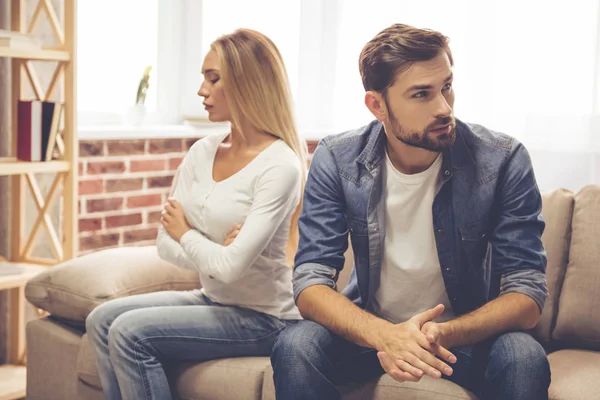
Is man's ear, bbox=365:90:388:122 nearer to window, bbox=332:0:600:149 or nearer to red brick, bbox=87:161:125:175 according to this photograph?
window, bbox=332:0:600:149

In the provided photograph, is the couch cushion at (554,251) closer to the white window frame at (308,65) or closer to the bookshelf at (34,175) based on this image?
the white window frame at (308,65)

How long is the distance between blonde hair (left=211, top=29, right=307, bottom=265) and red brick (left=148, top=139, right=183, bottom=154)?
3.88 feet

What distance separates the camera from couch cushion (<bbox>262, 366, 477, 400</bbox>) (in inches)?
75.6

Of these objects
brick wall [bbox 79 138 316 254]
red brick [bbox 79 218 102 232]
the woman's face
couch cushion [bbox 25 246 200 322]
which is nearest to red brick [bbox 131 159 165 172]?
brick wall [bbox 79 138 316 254]

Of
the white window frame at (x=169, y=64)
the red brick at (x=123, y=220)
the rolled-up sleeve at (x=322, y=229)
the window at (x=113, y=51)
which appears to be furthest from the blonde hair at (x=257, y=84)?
the white window frame at (x=169, y=64)

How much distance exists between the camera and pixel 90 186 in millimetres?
3305

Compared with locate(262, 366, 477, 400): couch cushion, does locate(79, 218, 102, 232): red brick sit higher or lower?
higher

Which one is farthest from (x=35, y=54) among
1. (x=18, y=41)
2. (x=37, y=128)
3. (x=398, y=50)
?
(x=398, y=50)

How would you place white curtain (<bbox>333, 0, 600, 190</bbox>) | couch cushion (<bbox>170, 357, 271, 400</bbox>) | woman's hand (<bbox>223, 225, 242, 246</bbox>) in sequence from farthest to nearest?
white curtain (<bbox>333, 0, 600, 190</bbox>) → woman's hand (<bbox>223, 225, 242, 246</bbox>) → couch cushion (<bbox>170, 357, 271, 400</bbox>)

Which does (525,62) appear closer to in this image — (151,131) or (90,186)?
(151,131)

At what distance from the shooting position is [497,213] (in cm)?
207

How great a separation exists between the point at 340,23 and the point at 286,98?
4.17 ft

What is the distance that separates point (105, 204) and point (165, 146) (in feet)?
1.21

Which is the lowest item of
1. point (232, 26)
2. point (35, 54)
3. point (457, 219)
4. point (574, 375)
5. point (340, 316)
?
point (574, 375)
